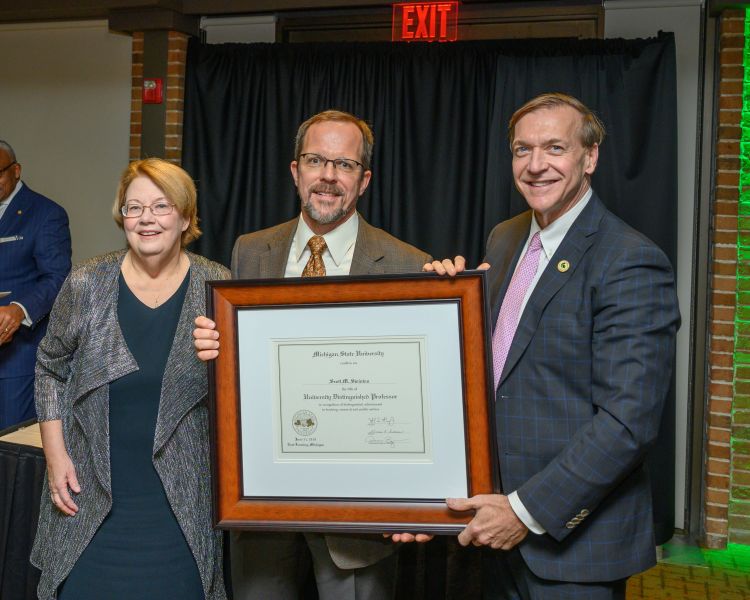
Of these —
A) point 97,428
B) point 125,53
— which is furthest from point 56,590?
point 125,53

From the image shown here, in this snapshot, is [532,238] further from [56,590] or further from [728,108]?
[728,108]

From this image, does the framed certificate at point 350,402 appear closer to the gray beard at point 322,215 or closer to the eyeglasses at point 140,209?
the eyeglasses at point 140,209

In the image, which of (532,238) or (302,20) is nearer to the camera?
(532,238)

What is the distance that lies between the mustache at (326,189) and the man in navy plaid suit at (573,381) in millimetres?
531

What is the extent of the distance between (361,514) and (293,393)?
1.01ft

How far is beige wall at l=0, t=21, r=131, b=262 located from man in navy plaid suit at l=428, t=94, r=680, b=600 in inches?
169

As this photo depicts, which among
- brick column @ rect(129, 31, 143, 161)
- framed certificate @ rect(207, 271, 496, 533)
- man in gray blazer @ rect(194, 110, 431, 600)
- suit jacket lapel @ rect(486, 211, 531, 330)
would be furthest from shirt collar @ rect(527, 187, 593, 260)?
brick column @ rect(129, 31, 143, 161)

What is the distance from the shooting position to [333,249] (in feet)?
7.53

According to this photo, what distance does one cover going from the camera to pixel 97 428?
198cm

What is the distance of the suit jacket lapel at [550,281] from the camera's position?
182 centimetres

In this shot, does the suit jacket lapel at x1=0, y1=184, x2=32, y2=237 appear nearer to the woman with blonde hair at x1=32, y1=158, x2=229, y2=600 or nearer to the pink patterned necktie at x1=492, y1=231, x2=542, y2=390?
the woman with blonde hair at x1=32, y1=158, x2=229, y2=600

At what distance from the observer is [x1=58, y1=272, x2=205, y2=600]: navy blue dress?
1.97m

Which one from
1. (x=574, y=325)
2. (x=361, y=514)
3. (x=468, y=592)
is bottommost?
(x=468, y=592)

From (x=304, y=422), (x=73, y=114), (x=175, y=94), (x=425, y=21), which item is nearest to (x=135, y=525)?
(x=304, y=422)
